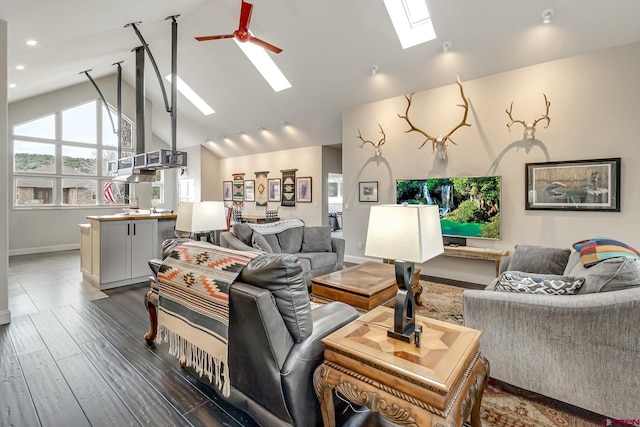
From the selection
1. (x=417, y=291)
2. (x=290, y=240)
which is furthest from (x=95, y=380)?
(x=417, y=291)

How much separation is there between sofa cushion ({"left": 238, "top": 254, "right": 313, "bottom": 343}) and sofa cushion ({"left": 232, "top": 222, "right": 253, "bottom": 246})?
270 centimetres

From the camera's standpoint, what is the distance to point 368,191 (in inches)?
238

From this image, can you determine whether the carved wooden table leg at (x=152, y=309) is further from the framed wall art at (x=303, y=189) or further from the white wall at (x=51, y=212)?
the white wall at (x=51, y=212)

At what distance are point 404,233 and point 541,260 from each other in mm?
2615

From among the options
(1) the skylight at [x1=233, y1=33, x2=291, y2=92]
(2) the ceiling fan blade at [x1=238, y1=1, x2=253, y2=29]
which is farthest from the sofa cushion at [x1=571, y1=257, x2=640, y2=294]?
(1) the skylight at [x1=233, y1=33, x2=291, y2=92]

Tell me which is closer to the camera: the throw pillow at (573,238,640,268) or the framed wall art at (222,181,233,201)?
the throw pillow at (573,238,640,268)

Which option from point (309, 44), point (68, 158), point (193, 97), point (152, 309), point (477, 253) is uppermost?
point (193, 97)

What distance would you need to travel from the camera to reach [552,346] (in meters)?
1.84

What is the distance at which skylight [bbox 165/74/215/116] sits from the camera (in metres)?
7.78

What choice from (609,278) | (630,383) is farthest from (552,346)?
(609,278)

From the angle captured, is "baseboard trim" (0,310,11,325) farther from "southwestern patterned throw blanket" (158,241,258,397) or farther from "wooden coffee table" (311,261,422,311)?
"wooden coffee table" (311,261,422,311)

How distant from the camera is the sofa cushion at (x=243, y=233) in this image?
422cm

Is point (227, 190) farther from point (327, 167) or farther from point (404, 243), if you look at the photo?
point (404, 243)

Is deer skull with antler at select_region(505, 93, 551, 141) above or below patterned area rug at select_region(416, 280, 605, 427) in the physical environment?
above
